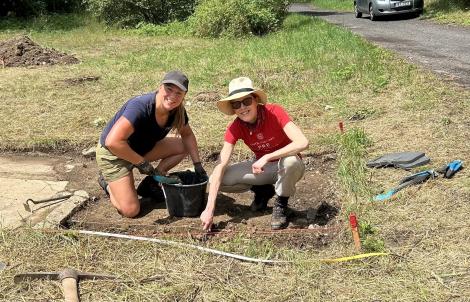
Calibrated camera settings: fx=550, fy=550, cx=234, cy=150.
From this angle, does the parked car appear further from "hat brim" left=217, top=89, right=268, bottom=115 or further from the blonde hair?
"hat brim" left=217, top=89, right=268, bottom=115

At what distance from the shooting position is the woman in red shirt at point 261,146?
3.62 metres

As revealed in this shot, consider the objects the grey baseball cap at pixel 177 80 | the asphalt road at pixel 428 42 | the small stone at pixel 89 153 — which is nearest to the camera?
the grey baseball cap at pixel 177 80

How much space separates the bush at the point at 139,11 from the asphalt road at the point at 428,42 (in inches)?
237

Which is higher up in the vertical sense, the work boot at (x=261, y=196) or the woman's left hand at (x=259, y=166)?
the woman's left hand at (x=259, y=166)

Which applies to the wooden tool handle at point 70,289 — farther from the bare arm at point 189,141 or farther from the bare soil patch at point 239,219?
the bare arm at point 189,141

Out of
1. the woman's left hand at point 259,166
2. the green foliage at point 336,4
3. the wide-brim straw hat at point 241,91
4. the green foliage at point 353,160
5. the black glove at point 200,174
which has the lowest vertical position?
the green foliage at point 336,4

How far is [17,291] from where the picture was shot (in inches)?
118

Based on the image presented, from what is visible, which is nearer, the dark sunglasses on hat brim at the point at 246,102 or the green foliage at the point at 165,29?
the dark sunglasses on hat brim at the point at 246,102

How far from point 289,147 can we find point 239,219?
72 centimetres

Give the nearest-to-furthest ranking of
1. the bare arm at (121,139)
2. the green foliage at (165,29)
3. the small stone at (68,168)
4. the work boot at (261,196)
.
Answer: the bare arm at (121,139), the work boot at (261,196), the small stone at (68,168), the green foliage at (165,29)

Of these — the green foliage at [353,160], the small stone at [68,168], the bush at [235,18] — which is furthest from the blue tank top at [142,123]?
the bush at [235,18]

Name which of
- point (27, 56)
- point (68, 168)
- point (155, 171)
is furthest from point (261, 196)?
point (27, 56)

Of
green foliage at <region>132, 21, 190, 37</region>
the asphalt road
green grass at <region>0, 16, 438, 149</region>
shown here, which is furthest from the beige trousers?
green foliage at <region>132, 21, 190, 37</region>

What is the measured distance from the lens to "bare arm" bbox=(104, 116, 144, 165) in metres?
3.84
